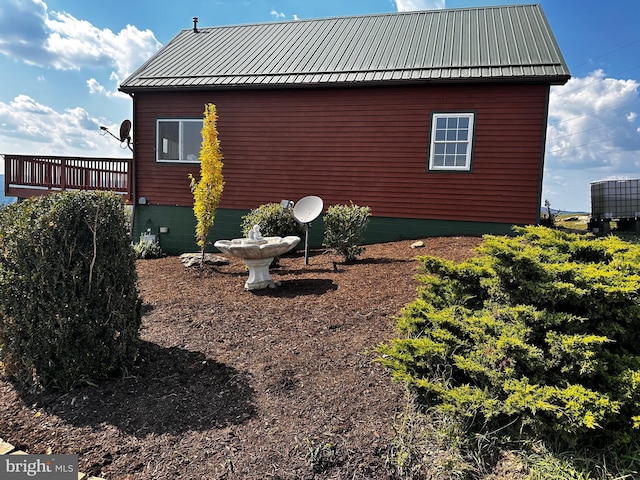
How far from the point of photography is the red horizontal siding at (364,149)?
8.43 meters

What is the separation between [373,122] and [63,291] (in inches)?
303

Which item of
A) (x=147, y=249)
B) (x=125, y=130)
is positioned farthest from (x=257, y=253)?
(x=125, y=130)

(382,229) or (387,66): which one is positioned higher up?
(387,66)

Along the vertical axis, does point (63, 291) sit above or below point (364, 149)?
below

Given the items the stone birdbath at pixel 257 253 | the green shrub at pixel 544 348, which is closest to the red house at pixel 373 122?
the stone birdbath at pixel 257 253

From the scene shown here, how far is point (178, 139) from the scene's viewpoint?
10.9 meters

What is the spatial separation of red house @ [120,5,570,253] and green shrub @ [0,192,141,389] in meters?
6.72

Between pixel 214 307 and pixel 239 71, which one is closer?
pixel 214 307

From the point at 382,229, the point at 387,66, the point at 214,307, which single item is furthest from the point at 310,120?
the point at 214,307

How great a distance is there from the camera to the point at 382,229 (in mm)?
9242

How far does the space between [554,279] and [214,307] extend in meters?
3.60

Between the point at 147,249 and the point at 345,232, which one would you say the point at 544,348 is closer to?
the point at 345,232

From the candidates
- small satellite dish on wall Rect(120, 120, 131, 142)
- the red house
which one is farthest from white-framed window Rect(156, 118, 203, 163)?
small satellite dish on wall Rect(120, 120, 131, 142)

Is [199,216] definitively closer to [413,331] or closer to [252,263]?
[252,263]
